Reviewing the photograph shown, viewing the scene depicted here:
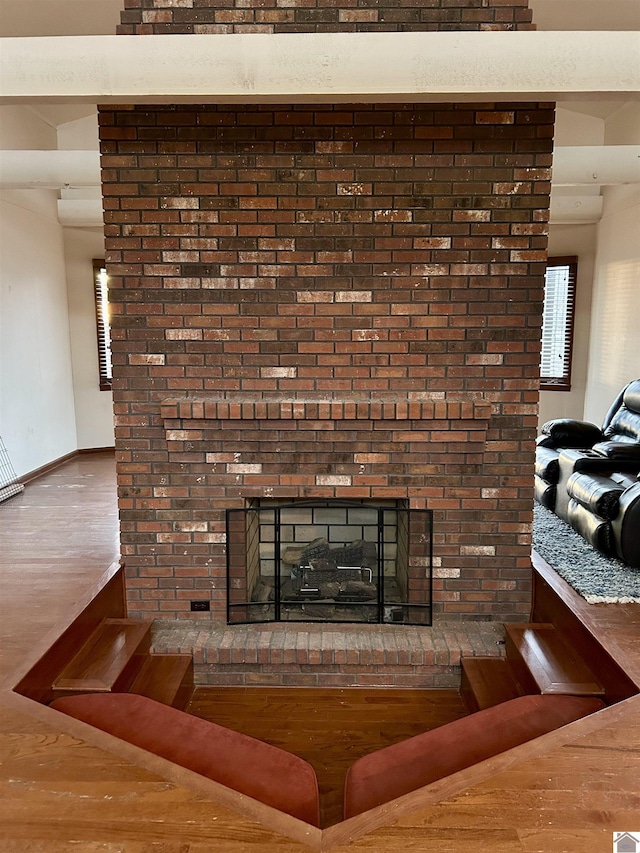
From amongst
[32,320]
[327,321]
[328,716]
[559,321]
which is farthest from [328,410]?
[559,321]

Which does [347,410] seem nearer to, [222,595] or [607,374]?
[222,595]

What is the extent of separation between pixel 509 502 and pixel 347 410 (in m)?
0.96

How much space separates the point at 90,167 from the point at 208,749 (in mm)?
3696

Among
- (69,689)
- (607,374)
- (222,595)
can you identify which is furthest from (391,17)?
(607,374)

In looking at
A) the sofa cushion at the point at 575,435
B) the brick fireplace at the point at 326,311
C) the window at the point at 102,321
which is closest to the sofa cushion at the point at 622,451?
the sofa cushion at the point at 575,435

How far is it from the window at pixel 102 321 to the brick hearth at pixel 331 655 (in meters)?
4.20

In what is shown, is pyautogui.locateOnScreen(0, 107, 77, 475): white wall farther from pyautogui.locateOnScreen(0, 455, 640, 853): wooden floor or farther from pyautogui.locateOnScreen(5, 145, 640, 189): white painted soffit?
pyautogui.locateOnScreen(0, 455, 640, 853): wooden floor

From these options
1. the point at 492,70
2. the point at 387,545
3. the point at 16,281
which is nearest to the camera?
the point at 492,70

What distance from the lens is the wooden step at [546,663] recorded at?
2271 millimetres

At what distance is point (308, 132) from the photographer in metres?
2.65

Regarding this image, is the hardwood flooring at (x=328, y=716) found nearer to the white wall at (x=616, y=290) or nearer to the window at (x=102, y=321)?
the white wall at (x=616, y=290)

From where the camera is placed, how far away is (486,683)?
8.42 ft

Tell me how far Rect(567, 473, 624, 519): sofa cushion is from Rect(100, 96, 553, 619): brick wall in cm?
54

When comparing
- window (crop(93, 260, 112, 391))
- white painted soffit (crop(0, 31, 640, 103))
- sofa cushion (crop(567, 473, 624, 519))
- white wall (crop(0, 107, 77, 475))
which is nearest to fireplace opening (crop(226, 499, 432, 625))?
sofa cushion (crop(567, 473, 624, 519))
